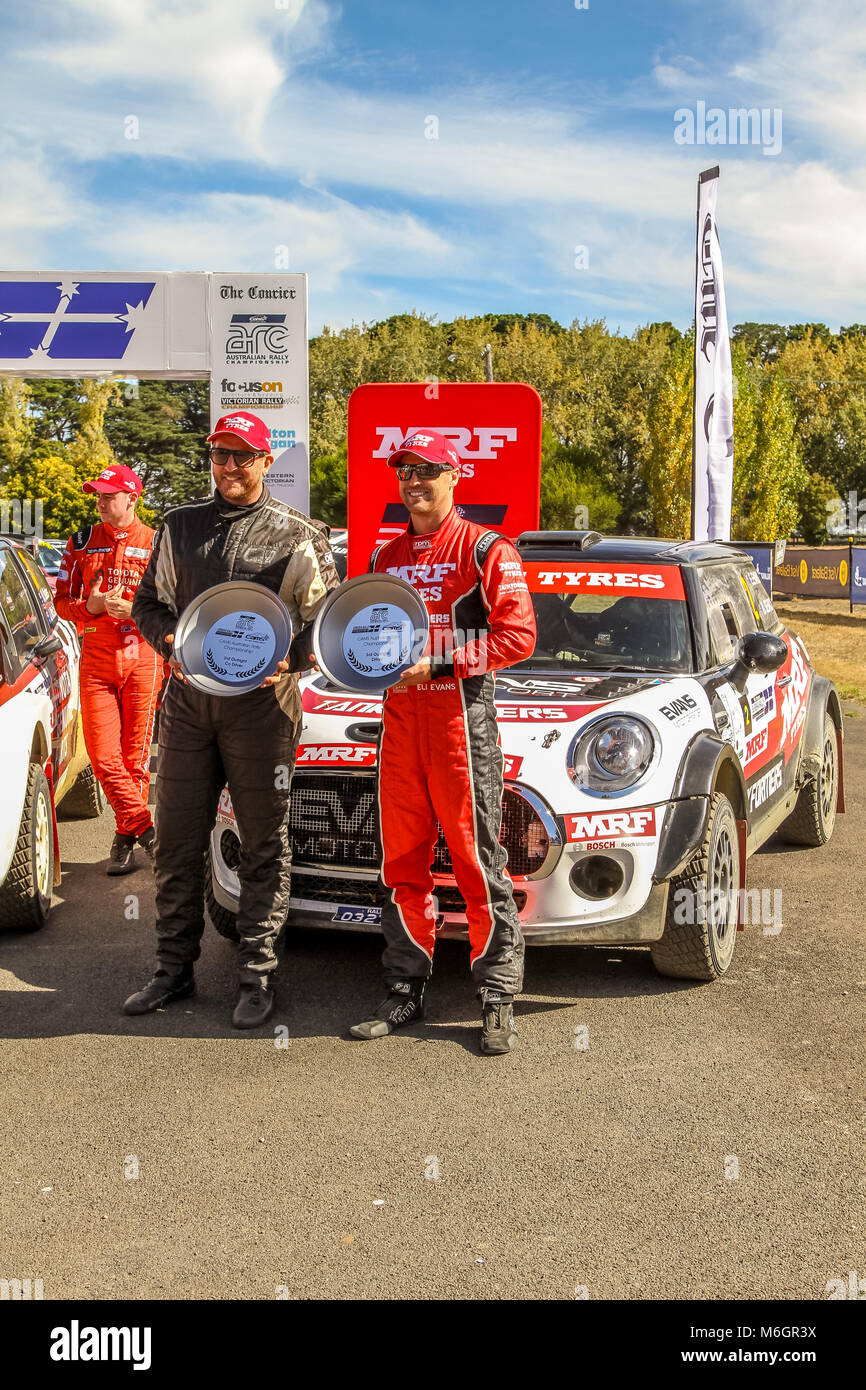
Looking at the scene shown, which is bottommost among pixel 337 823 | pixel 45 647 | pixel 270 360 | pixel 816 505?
pixel 337 823

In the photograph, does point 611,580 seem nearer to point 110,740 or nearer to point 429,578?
point 429,578

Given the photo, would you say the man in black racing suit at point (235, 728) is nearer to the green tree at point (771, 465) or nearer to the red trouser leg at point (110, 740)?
the red trouser leg at point (110, 740)

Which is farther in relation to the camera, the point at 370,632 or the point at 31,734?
the point at 31,734

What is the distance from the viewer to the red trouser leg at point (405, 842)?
4379mm

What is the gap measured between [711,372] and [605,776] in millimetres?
10801

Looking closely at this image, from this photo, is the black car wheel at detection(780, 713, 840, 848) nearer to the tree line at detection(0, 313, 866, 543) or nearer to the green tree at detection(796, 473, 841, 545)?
the tree line at detection(0, 313, 866, 543)

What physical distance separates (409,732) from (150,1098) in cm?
143

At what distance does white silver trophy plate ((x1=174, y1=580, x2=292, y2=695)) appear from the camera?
14.6 ft

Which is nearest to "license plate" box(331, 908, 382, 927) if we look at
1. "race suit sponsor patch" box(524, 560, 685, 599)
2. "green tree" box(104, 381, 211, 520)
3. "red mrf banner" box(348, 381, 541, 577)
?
"race suit sponsor patch" box(524, 560, 685, 599)

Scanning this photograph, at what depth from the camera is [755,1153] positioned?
3.60 meters

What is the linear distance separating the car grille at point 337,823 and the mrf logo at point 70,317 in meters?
8.80

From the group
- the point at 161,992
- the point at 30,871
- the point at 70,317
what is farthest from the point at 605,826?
the point at 70,317

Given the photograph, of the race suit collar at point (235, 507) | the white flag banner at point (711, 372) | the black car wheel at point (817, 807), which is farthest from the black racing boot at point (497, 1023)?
the white flag banner at point (711, 372)

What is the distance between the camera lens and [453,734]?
4.27 meters
